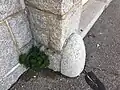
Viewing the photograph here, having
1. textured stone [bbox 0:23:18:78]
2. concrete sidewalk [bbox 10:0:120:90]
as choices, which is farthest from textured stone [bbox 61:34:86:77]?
textured stone [bbox 0:23:18:78]

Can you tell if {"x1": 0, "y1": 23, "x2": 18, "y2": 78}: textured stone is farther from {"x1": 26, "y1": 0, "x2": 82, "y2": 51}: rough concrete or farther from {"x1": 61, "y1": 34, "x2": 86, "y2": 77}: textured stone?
{"x1": 61, "y1": 34, "x2": 86, "y2": 77}: textured stone

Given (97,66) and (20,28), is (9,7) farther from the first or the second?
(97,66)

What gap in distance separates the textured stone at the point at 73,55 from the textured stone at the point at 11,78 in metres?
0.41

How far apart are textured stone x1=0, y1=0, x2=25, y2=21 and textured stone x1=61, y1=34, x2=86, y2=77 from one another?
0.52 meters

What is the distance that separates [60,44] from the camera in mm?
1694

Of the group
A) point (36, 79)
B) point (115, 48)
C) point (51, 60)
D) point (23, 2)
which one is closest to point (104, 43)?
point (115, 48)

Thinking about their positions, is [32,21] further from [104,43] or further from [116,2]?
[116,2]

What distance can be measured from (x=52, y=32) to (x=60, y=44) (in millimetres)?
133

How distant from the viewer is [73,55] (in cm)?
173

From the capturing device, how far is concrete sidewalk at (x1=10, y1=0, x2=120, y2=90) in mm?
1874

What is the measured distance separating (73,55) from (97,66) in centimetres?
43

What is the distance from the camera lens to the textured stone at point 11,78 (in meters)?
1.73

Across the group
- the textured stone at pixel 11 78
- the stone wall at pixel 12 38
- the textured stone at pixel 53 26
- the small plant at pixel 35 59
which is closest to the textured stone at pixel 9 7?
the stone wall at pixel 12 38

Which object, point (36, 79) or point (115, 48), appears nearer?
point (36, 79)
